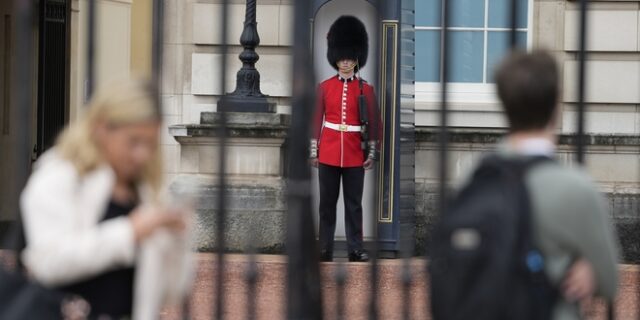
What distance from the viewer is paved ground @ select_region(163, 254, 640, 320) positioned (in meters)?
7.00

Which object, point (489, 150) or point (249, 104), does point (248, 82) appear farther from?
point (489, 150)

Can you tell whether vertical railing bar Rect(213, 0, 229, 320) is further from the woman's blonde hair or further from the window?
the window

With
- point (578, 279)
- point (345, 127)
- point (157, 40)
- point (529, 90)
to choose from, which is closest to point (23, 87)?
point (157, 40)

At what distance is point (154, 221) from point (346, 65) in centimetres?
675

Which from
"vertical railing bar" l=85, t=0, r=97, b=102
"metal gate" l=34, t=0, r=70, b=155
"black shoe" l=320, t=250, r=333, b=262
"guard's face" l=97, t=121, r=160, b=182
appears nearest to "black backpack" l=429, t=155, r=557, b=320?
"guard's face" l=97, t=121, r=160, b=182

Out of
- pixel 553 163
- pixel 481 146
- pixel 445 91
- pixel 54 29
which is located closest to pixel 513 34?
pixel 445 91

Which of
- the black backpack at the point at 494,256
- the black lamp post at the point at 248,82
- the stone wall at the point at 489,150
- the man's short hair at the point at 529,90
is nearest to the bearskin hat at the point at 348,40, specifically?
the black lamp post at the point at 248,82

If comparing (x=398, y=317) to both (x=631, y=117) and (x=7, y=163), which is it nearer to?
(x=631, y=117)

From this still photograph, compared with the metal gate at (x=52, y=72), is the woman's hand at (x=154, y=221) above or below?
below

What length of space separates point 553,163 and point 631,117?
27.1ft

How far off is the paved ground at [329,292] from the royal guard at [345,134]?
32.5 inches

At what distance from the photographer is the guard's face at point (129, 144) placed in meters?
3.36

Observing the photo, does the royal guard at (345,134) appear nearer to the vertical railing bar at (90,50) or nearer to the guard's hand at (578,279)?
the vertical railing bar at (90,50)

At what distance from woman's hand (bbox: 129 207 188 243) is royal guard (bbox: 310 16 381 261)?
6.51m
